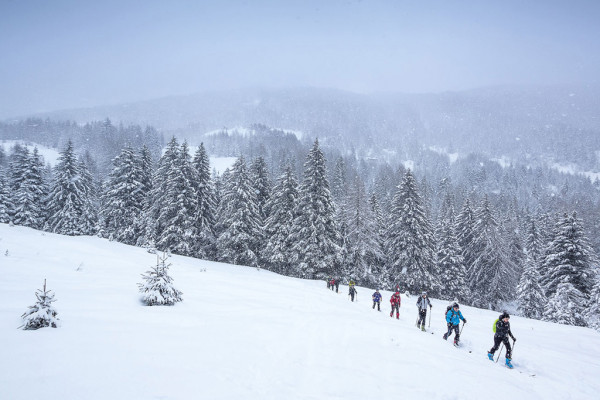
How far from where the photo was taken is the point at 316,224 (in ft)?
103

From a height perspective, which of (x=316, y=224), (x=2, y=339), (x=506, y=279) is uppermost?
(x=316, y=224)

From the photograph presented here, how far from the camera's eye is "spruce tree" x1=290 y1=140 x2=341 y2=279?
30.8m

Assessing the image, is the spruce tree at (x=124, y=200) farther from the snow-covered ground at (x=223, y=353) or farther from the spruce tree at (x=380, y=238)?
the spruce tree at (x=380, y=238)

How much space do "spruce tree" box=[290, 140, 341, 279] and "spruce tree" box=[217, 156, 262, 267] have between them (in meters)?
4.50

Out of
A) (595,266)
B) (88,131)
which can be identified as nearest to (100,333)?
(595,266)

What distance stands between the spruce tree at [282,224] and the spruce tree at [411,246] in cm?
1235

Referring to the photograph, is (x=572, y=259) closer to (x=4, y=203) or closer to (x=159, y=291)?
(x=159, y=291)

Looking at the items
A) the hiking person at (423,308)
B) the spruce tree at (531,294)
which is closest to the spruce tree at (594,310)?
the spruce tree at (531,294)

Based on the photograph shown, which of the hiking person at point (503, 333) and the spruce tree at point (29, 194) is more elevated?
the spruce tree at point (29, 194)

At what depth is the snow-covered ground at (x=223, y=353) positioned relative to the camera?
5832 mm

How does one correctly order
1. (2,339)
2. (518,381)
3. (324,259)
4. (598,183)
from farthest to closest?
1. (598,183)
2. (324,259)
3. (518,381)
4. (2,339)

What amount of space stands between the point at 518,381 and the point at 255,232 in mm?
26407

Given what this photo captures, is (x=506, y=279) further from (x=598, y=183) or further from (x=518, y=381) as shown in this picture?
(x=598, y=183)

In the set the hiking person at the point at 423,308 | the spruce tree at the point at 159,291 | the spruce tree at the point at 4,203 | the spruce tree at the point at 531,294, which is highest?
the spruce tree at the point at 4,203
